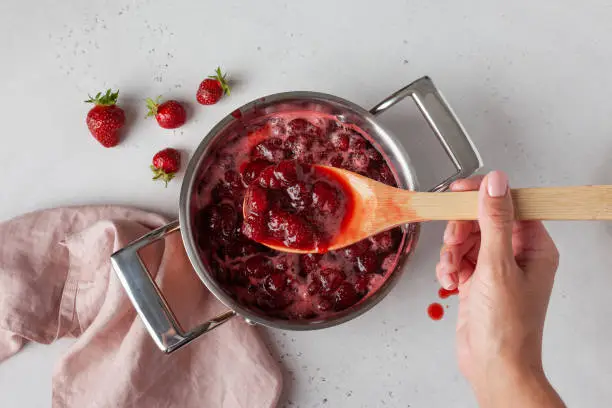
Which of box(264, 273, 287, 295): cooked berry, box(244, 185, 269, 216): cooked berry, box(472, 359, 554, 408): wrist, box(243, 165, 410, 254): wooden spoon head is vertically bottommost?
box(472, 359, 554, 408): wrist

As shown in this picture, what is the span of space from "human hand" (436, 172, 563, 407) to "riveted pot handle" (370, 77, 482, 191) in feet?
0.75

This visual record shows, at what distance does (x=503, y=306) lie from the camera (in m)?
1.18

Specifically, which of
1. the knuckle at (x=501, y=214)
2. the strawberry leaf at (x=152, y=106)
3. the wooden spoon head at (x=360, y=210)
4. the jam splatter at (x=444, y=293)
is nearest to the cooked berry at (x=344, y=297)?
the wooden spoon head at (x=360, y=210)

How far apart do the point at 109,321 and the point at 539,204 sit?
120 cm

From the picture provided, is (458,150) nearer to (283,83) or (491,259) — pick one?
(491,259)

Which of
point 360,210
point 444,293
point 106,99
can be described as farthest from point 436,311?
point 106,99

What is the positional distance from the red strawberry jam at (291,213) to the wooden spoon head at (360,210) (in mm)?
25

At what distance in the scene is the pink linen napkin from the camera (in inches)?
63.0

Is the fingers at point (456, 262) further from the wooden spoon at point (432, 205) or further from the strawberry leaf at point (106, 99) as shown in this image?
the strawberry leaf at point (106, 99)

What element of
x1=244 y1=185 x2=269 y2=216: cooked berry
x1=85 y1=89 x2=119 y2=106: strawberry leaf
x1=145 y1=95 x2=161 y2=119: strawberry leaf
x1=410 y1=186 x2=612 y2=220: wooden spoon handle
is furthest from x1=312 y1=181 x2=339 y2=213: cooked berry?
x1=85 y1=89 x2=119 y2=106: strawberry leaf

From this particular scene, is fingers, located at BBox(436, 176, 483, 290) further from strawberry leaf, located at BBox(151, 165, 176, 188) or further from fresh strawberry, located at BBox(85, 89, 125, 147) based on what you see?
fresh strawberry, located at BBox(85, 89, 125, 147)

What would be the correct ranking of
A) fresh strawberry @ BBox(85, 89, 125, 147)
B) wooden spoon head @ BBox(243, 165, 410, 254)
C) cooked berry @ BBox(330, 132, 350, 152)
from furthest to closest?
fresh strawberry @ BBox(85, 89, 125, 147) → cooked berry @ BBox(330, 132, 350, 152) → wooden spoon head @ BBox(243, 165, 410, 254)

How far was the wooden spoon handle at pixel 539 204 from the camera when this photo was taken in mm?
1069

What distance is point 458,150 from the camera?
148 centimetres
